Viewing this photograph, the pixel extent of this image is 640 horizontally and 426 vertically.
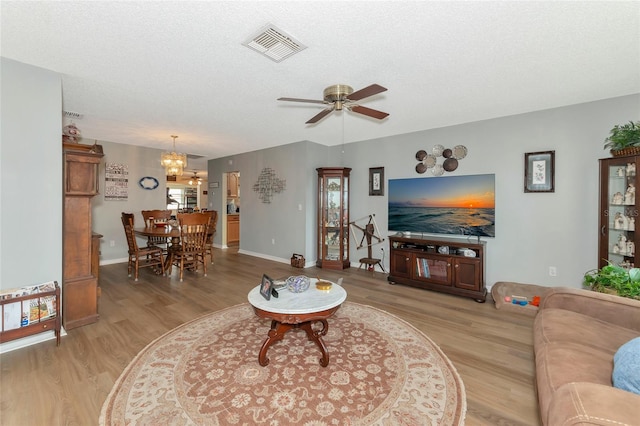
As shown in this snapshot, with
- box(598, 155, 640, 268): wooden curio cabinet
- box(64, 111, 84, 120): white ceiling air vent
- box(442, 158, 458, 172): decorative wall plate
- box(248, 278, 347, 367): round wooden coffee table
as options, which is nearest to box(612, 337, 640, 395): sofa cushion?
box(248, 278, 347, 367): round wooden coffee table

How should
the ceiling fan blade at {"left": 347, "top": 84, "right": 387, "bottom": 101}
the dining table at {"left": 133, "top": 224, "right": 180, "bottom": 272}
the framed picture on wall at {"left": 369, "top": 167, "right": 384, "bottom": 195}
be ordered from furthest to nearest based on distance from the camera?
the framed picture on wall at {"left": 369, "top": 167, "right": 384, "bottom": 195}, the dining table at {"left": 133, "top": 224, "right": 180, "bottom": 272}, the ceiling fan blade at {"left": 347, "top": 84, "right": 387, "bottom": 101}

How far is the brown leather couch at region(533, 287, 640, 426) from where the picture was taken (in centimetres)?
87

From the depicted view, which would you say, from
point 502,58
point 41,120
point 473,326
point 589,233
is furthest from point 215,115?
point 589,233

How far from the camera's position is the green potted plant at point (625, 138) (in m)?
2.64

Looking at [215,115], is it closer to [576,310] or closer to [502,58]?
[502,58]

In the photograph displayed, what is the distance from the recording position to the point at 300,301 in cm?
210

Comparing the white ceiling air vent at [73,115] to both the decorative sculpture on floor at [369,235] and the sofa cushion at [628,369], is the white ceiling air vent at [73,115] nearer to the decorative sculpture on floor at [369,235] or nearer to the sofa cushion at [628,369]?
the decorative sculpture on floor at [369,235]

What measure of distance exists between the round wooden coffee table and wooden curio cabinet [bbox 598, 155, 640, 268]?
2.96 m

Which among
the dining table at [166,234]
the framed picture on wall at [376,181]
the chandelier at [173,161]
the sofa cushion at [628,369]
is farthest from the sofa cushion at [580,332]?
the chandelier at [173,161]

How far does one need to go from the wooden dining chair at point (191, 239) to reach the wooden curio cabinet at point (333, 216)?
6.84 feet

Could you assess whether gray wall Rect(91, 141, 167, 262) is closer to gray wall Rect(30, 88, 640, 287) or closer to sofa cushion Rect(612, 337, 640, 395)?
gray wall Rect(30, 88, 640, 287)

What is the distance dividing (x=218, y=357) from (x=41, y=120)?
265 cm

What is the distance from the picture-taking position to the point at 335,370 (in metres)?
2.02

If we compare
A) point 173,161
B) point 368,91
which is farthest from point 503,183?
point 173,161
